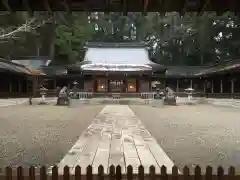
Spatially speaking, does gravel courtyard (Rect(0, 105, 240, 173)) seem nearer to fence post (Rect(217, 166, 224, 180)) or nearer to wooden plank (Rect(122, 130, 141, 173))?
wooden plank (Rect(122, 130, 141, 173))

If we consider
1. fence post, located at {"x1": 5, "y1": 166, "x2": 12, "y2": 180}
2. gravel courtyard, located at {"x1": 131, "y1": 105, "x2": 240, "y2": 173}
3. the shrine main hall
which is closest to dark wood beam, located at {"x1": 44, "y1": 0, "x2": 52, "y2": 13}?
fence post, located at {"x1": 5, "y1": 166, "x2": 12, "y2": 180}

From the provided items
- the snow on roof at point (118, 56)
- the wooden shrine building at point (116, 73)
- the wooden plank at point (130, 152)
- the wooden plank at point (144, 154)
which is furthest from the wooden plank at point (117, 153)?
the snow on roof at point (118, 56)

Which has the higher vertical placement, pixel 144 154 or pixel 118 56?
pixel 118 56

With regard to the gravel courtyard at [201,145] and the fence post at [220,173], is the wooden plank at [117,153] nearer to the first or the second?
the gravel courtyard at [201,145]

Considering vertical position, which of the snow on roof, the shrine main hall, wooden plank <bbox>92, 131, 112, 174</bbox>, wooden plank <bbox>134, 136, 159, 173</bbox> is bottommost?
wooden plank <bbox>134, 136, 159, 173</bbox>

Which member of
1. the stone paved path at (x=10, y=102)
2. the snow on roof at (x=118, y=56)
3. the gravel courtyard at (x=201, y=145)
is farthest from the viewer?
the snow on roof at (x=118, y=56)

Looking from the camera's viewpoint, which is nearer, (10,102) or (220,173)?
(220,173)

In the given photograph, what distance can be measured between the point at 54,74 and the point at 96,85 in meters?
6.02

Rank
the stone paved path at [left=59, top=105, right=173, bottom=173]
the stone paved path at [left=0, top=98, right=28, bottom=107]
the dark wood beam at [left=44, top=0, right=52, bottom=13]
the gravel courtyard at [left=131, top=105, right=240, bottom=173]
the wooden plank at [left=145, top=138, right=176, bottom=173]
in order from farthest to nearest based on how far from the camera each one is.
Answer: the stone paved path at [left=0, top=98, right=28, bottom=107] < the gravel courtyard at [left=131, top=105, right=240, bottom=173] < the stone paved path at [left=59, top=105, right=173, bottom=173] < the wooden plank at [left=145, top=138, right=176, bottom=173] < the dark wood beam at [left=44, top=0, right=52, bottom=13]

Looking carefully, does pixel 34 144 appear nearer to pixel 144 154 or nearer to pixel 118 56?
pixel 144 154

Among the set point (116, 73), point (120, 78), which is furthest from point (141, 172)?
point (120, 78)

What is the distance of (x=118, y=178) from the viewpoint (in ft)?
15.2

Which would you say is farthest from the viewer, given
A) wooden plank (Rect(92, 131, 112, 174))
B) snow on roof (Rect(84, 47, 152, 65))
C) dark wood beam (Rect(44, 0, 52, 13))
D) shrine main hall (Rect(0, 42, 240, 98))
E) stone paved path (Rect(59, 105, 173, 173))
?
snow on roof (Rect(84, 47, 152, 65))

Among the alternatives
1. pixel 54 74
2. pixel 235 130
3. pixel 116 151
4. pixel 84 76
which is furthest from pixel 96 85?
pixel 116 151
